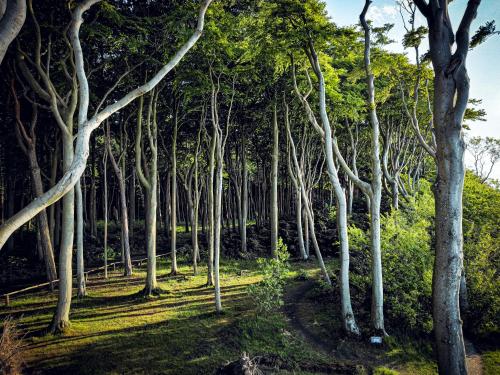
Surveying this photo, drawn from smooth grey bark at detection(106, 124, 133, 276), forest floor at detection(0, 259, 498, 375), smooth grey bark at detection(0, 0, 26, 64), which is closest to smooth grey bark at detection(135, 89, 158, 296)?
forest floor at detection(0, 259, 498, 375)

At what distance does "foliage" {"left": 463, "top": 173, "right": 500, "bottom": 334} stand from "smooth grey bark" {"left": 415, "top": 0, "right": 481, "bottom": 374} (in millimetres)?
5991

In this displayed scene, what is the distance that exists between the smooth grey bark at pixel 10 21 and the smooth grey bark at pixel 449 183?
26.1 feet

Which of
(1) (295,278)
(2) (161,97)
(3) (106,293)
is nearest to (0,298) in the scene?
(3) (106,293)

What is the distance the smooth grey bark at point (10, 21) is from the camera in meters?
4.63

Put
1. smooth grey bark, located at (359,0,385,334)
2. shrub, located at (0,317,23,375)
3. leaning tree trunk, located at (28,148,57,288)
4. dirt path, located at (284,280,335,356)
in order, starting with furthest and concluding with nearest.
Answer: leaning tree trunk, located at (28,148,57,288) → smooth grey bark, located at (359,0,385,334) → dirt path, located at (284,280,335,356) → shrub, located at (0,317,23,375)

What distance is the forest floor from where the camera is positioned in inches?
338

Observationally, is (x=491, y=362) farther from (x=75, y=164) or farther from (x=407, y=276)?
(x=75, y=164)

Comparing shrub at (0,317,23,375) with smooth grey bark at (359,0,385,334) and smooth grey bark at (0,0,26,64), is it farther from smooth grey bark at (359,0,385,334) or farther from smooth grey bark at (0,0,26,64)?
smooth grey bark at (359,0,385,334)

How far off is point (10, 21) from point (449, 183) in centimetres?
858

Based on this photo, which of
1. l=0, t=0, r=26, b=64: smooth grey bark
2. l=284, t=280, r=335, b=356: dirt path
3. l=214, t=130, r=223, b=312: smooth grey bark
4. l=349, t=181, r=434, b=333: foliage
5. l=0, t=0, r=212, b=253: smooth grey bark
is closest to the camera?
l=0, t=0, r=26, b=64: smooth grey bark

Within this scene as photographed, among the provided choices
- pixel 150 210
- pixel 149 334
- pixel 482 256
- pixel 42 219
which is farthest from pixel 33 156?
pixel 482 256

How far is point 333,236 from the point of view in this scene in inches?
1053

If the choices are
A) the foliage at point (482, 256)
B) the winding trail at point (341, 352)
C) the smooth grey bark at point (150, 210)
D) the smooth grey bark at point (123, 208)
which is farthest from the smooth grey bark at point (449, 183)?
the smooth grey bark at point (123, 208)

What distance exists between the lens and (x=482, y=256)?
12406 mm
